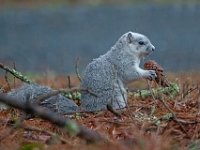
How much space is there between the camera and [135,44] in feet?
19.1

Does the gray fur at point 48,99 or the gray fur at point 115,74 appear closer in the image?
the gray fur at point 48,99

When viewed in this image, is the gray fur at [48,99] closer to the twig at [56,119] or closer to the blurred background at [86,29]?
the twig at [56,119]

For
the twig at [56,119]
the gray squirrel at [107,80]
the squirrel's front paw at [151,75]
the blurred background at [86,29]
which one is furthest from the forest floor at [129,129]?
the blurred background at [86,29]

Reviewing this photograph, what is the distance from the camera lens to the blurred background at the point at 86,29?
11396 millimetres

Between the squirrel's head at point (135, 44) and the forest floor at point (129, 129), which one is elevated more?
the squirrel's head at point (135, 44)

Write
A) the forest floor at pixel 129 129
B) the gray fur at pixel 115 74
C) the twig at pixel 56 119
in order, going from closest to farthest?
the twig at pixel 56 119 < the forest floor at pixel 129 129 < the gray fur at pixel 115 74

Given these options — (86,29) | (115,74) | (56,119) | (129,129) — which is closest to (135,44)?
(115,74)

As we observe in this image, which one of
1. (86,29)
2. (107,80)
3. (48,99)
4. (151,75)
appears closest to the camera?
(48,99)

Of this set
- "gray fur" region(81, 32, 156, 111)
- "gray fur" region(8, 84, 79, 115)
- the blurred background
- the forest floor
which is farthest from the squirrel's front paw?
the blurred background

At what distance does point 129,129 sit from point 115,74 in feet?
3.96

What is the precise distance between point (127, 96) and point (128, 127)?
1.30 m

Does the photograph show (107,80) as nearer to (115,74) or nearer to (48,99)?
(115,74)

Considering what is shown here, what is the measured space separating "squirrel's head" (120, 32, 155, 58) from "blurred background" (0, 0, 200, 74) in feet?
14.0

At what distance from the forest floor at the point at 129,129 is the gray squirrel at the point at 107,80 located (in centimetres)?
18
